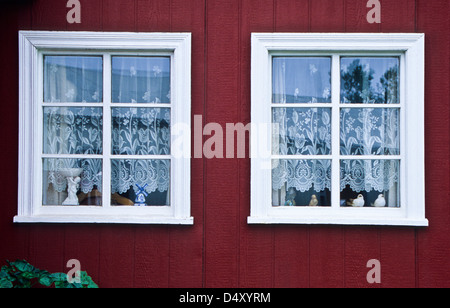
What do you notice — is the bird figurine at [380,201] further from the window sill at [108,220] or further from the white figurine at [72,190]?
the white figurine at [72,190]

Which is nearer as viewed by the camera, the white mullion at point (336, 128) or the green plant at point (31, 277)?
the green plant at point (31, 277)

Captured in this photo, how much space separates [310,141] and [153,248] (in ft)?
5.56

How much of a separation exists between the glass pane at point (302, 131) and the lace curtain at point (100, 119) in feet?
3.30

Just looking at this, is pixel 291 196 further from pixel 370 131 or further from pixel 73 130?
pixel 73 130

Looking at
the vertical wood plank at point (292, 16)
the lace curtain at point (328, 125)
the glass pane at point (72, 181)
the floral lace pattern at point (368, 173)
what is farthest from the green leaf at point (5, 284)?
the vertical wood plank at point (292, 16)

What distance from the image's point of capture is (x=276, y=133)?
3.66 meters

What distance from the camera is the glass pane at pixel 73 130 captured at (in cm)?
367

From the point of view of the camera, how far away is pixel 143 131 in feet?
12.1

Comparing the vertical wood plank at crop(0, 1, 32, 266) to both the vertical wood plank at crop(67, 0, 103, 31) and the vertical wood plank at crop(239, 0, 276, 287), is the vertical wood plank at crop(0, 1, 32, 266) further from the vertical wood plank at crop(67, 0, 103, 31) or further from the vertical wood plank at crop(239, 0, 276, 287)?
the vertical wood plank at crop(239, 0, 276, 287)

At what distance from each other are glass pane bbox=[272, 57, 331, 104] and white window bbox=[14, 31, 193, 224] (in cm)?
94

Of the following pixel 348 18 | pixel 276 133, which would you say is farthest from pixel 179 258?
pixel 348 18

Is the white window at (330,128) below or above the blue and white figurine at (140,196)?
above

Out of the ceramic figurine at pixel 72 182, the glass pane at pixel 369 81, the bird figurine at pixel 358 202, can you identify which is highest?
the glass pane at pixel 369 81

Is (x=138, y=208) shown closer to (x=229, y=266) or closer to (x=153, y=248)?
(x=153, y=248)
